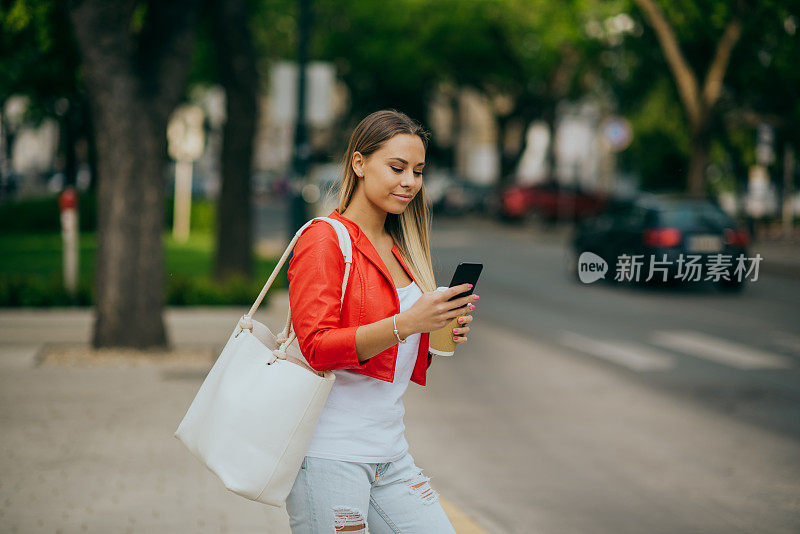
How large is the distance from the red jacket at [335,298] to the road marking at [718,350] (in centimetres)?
867

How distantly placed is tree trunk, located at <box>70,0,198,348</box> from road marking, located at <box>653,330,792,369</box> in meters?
5.72

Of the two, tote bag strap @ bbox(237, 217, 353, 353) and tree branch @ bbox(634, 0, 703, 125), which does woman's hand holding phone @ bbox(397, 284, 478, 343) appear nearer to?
tote bag strap @ bbox(237, 217, 353, 353)

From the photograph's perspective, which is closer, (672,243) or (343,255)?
(343,255)

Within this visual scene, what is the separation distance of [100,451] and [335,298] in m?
4.34

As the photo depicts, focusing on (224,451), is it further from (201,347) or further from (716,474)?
(201,347)

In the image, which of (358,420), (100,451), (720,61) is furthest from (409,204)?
(720,61)

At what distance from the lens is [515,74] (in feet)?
143

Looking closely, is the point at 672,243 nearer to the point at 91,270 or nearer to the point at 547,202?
the point at 91,270

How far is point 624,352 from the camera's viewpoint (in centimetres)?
1139

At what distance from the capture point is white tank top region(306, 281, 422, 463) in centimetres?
275

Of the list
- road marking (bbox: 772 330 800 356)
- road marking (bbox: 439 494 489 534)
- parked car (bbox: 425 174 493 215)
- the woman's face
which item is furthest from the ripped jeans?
parked car (bbox: 425 174 493 215)

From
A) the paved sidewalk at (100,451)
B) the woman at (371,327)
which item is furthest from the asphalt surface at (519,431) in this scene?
the woman at (371,327)

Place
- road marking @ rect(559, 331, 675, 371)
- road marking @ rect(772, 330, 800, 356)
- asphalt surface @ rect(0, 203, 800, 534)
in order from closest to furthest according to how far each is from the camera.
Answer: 1. asphalt surface @ rect(0, 203, 800, 534)
2. road marking @ rect(559, 331, 675, 371)
3. road marking @ rect(772, 330, 800, 356)

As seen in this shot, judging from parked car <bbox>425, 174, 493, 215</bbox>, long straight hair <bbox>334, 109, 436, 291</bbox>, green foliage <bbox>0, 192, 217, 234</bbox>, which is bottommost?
parked car <bbox>425, 174, 493, 215</bbox>
